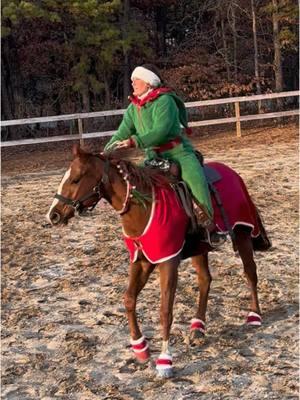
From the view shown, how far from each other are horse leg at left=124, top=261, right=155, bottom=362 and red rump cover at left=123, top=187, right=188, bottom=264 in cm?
19

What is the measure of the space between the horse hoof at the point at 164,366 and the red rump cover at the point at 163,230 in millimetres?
647

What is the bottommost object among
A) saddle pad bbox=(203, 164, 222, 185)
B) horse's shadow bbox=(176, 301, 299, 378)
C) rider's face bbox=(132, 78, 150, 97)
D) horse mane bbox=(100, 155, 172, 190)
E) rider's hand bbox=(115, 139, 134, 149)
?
horse's shadow bbox=(176, 301, 299, 378)

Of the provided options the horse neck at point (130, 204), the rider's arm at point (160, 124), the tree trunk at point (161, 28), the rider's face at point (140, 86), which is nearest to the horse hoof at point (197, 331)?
the horse neck at point (130, 204)

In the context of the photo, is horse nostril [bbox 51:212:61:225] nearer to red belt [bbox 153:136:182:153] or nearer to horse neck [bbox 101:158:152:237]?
horse neck [bbox 101:158:152:237]

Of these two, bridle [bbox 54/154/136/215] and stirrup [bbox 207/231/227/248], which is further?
stirrup [bbox 207/231/227/248]

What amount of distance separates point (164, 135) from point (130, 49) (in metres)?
17.0

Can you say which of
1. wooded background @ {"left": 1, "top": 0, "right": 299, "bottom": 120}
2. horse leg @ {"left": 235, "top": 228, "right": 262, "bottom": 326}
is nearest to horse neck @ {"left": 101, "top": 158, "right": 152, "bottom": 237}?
horse leg @ {"left": 235, "top": 228, "right": 262, "bottom": 326}

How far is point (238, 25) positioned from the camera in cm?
2367

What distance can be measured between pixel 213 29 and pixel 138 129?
2016 centimetres

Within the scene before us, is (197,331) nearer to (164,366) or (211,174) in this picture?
(164,366)

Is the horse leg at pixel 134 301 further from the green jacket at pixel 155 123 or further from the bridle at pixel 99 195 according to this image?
the green jacket at pixel 155 123

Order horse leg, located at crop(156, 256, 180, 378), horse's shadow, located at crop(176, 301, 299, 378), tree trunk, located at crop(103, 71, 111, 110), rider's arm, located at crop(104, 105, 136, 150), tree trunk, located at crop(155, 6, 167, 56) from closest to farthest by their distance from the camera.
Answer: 1. horse leg, located at crop(156, 256, 180, 378)
2. horse's shadow, located at crop(176, 301, 299, 378)
3. rider's arm, located at crop(104, 105, 136, 150)
4. tree trunk, located at crop(103, 71, 111, 110)
5. tree trunk, located at crop(155, 6, 167, 56)

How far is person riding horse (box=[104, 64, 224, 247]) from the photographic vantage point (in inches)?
169

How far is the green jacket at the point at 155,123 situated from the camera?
13.9 ft
